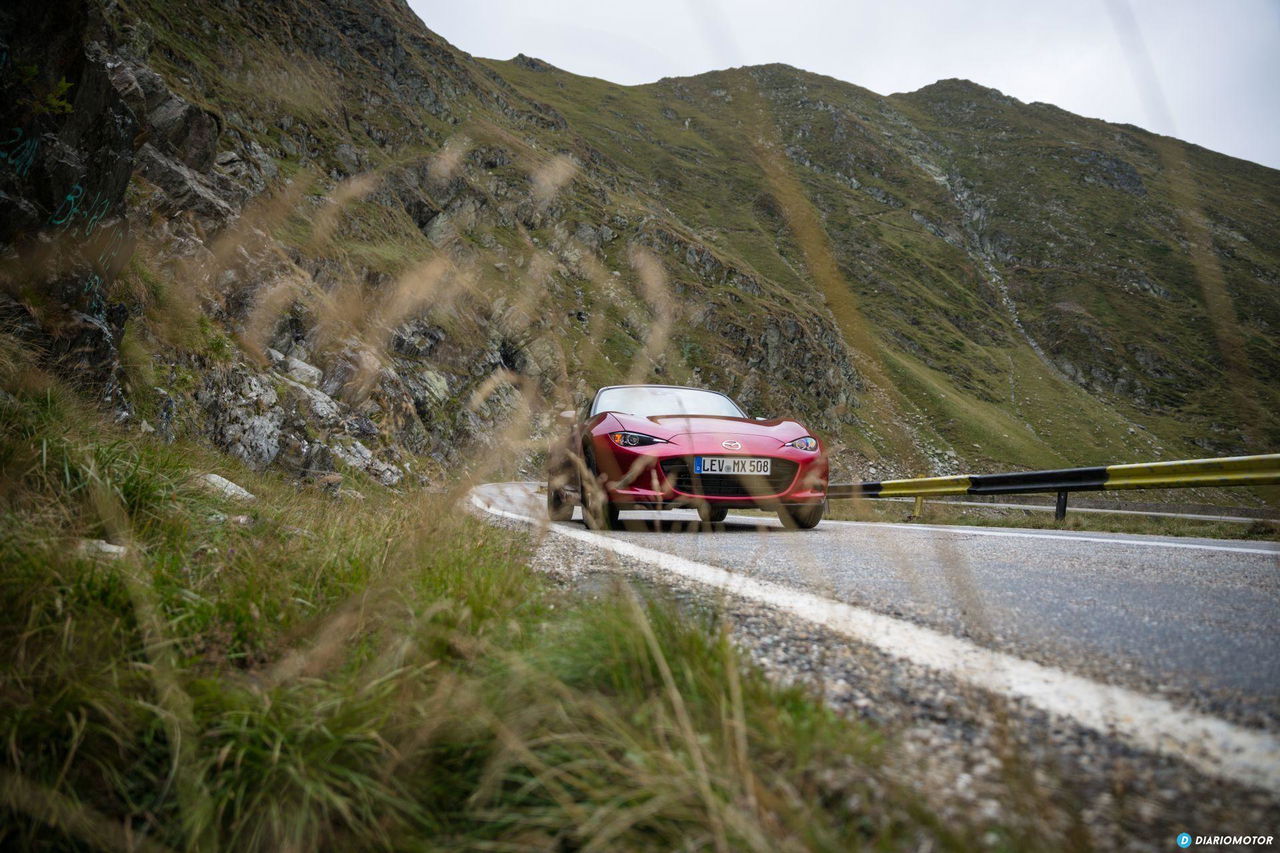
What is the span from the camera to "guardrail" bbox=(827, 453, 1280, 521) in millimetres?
4914

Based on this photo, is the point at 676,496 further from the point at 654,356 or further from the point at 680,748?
the point at 680,748

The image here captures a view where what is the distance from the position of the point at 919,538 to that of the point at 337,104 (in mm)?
43836

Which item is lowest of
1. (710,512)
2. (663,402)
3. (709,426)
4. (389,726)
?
(710,512)

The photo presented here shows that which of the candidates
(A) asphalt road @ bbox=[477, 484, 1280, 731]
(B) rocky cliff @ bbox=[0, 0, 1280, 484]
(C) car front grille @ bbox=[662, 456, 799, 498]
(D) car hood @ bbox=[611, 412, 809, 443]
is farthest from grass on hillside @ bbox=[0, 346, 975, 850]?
(D) car hood @ bbox=[611, 412, 809, 443]

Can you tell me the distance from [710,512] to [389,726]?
4079 millimetres

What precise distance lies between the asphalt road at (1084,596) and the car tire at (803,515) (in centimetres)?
112

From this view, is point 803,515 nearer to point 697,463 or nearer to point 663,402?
point 697,463

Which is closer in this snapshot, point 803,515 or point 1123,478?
point 803,515

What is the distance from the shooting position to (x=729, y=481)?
4.99 metres

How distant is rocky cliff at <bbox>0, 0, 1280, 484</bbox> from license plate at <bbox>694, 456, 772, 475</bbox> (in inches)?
52.7

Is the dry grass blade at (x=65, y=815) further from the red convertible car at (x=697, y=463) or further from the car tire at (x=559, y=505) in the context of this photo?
the car tire at (x=559, y=505)

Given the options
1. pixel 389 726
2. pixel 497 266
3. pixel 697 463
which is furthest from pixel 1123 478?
pixel 497 266

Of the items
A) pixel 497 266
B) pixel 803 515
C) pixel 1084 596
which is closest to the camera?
pixel 1084 596

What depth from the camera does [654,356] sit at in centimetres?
237
